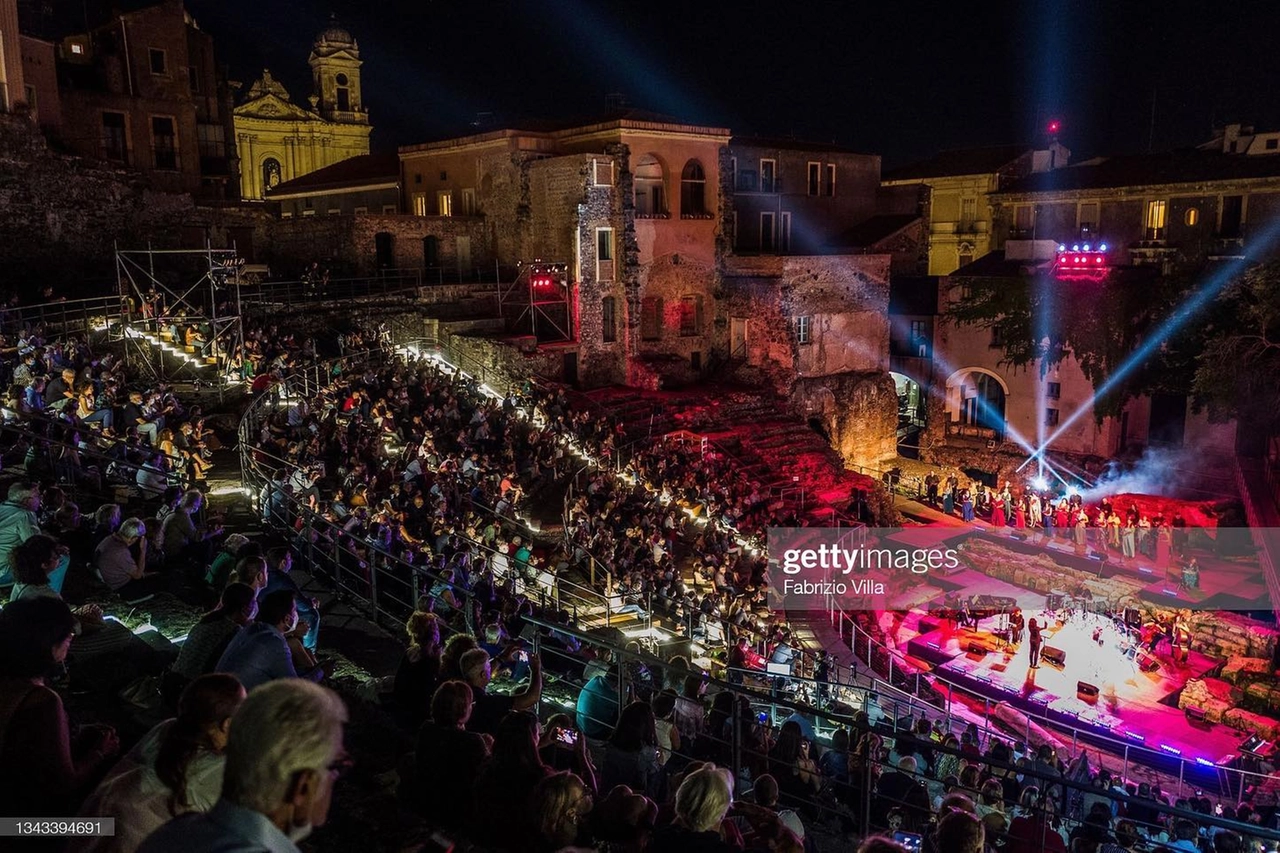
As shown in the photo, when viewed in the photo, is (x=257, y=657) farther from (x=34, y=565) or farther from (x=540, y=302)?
(x=540, y=302)

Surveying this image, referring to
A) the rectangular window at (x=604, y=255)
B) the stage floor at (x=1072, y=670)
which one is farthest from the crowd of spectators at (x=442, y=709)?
the rectangular window at (x=604, y=255)

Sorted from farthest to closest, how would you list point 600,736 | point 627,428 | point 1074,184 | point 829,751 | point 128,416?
point 1074,184
point 627,428
point 128,416
point 829,751
point 600,736

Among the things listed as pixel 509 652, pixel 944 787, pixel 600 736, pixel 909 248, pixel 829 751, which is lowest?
pixel 944 787

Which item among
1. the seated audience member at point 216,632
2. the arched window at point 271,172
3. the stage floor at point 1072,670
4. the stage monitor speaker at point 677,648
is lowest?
the stage floor at point 1072,670

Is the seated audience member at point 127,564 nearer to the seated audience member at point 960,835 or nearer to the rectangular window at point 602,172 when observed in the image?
the seated audience member at point 960,835

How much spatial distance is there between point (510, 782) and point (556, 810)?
1.05 feet

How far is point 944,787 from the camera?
1011 centimetres

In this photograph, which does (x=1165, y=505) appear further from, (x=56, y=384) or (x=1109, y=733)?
(x=56, y=384)

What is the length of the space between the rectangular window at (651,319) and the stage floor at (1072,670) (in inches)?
567

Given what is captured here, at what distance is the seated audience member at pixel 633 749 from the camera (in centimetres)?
542

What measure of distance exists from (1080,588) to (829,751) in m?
16.3

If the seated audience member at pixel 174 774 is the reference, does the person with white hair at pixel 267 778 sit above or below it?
above

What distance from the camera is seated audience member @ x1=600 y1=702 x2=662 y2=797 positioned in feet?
17.8

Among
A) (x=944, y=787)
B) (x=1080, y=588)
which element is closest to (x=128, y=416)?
(x=944, y=787)
